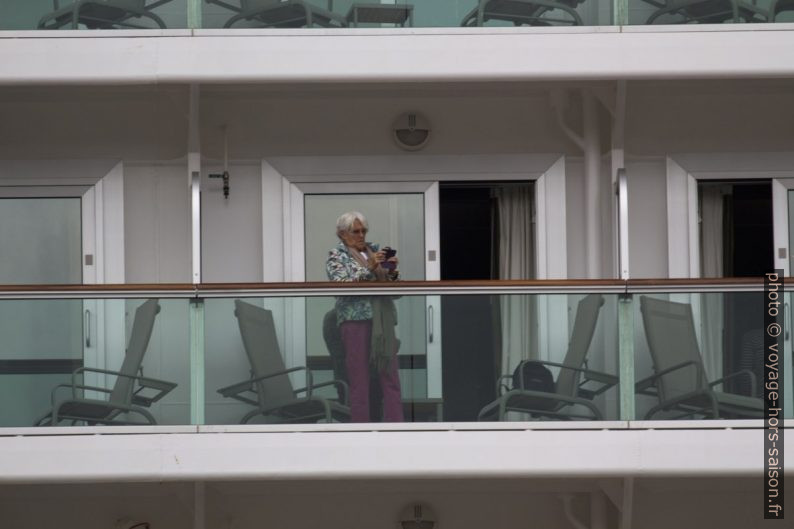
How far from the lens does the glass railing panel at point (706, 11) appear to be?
38.6 feet

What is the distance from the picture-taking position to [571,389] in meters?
10.7

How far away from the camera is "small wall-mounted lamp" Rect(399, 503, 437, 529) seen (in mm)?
12188

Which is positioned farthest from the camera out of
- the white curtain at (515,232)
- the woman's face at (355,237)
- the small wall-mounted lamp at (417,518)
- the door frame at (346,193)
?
the white curtain at (515,232)

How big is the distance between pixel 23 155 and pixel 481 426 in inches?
188

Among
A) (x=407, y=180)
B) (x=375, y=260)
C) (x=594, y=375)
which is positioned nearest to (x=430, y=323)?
(x=375, y=260)

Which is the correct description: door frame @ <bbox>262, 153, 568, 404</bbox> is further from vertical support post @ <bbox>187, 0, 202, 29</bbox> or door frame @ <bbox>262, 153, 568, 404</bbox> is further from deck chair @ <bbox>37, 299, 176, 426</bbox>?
deck chair @ <bbox>37, 299, 176, 426</bbox>

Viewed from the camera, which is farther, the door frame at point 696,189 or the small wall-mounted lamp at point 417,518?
the door frame at point 696,189

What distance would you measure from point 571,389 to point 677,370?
0.75 m

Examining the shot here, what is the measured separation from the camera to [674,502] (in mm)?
12258

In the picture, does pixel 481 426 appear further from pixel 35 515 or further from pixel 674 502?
pixel 35 515

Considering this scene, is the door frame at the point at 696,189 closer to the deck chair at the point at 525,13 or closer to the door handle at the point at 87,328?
the deck chair at the point at 525,13

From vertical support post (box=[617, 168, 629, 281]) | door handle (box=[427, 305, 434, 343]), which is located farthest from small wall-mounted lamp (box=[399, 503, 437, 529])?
vertical support post (box=[617, 168, 629, 281])

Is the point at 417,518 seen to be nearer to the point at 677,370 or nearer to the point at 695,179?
the point at 677,370

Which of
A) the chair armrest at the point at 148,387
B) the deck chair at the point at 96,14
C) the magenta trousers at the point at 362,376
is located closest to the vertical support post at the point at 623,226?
the magenta trousers at the point at 362,376
